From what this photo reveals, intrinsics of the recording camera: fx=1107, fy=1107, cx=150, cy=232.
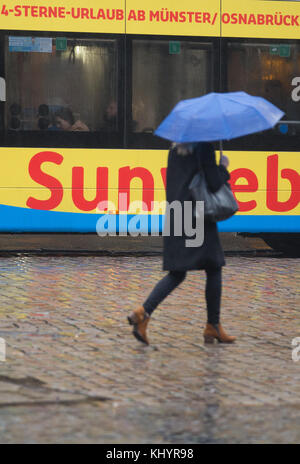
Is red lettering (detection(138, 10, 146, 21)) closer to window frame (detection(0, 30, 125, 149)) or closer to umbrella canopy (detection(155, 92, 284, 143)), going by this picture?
window frame (detection(0, 30, 125, 149))

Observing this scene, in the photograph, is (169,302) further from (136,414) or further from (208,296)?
(136,414)

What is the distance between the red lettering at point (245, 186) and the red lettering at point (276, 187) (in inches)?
7.1

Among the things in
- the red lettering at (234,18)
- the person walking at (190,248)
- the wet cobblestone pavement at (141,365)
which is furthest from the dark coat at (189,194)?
the red lettering at (234,18)

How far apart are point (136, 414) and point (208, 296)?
216 centimetres

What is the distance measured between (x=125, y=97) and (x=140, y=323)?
6.13 m

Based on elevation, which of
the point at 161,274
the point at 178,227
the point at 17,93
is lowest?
the point at 161,274

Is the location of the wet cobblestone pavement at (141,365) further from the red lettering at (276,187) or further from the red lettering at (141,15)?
the red lettering at (141,15)

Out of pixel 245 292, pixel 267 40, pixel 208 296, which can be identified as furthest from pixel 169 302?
pixel 267 40

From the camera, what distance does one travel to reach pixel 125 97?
13.4m

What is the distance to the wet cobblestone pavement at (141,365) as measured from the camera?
545 cm

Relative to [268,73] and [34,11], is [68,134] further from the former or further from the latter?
[268,73]

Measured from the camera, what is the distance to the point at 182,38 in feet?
43.9

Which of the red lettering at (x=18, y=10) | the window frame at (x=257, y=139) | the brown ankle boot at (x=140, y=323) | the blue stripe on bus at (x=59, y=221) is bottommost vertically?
the brown ankle boot at (x=140, y=323)

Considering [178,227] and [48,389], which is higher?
[178,227]
